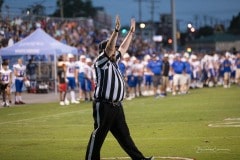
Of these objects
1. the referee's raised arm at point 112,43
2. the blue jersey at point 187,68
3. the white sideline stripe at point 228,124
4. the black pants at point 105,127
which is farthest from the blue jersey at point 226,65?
the referee's raised arm at point 112,43

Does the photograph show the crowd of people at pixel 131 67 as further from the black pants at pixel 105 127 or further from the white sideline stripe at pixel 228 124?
the black pants at pixel 105 127

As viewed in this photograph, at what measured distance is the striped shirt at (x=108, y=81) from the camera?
10.5 meters

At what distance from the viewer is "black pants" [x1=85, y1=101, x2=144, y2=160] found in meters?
10.6

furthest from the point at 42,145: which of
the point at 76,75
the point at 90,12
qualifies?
the point at 90,12

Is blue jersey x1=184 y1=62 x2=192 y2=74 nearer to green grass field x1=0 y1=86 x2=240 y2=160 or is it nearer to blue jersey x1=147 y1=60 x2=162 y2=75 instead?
blue jersey x1=147 y1=60 x2=162 y2=75

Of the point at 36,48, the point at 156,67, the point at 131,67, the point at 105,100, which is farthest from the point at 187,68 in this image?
the point at 105,100

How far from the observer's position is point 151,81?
3459 centimetres

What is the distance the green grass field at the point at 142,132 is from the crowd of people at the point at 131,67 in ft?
14.3

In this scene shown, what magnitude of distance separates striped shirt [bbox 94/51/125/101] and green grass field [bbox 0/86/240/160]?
5.83 ft

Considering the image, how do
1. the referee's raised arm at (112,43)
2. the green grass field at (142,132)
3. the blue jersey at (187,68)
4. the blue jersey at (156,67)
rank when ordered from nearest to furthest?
the referee's raised arm at (112,43) < the green grass field at (142,132) < the blue jersey at (156,67) < the blue jersey at (187,68)

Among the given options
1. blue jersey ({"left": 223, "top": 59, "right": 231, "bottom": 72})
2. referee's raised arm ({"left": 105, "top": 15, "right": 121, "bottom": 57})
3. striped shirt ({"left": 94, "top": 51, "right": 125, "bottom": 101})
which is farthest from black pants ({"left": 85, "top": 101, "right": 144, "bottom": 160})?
blue jersey ({"left": 223, "top": 59, "right": 231, "bottom": 72})

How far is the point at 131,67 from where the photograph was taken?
33.0 meters

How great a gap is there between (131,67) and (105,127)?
22527 mm

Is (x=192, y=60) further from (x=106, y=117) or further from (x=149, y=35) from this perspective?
(x=149, y=35)
